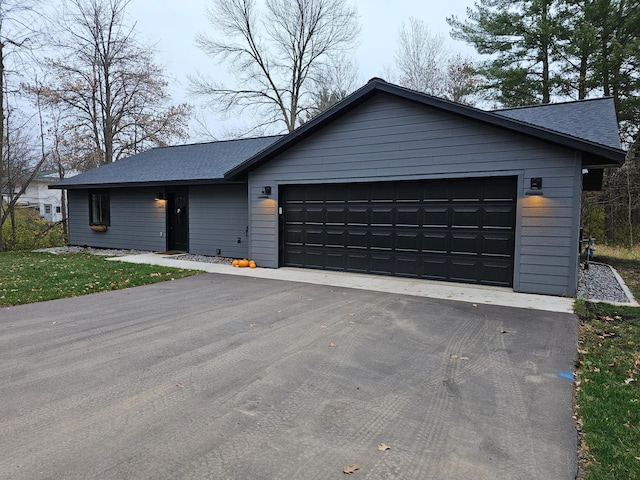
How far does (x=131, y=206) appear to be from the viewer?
44.0 feet

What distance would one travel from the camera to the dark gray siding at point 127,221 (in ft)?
42.4

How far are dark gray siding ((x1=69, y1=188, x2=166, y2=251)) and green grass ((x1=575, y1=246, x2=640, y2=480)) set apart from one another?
1169 cm

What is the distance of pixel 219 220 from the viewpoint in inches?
458

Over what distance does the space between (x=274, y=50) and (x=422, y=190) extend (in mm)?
17131

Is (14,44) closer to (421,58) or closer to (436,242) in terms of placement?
(436,242)

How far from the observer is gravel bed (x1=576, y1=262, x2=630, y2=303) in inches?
265

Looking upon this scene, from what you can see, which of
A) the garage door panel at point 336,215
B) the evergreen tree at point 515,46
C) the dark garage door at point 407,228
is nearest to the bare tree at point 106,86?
the dark garage door at point 407,228

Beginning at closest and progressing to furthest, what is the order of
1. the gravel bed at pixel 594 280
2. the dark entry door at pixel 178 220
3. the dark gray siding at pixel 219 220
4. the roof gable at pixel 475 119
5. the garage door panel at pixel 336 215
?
the roof gable at pixel 475 119 < the gravel bed at pixel 594 280 < the garage door panel at pixel 336 215 < the dark gray siding at pixel 219 220 < the dark entry door at pixel 178 220

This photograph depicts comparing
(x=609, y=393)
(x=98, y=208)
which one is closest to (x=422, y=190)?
(x=609, y=393)

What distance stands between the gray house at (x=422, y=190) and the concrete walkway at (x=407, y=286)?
0.30 m

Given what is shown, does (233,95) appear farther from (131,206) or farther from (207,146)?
(131,206)

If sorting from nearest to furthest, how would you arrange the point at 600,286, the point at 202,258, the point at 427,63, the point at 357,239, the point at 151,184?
the point at 600,286 < the point at 357,239 < the point at 202,258 < the point at 151,184 < the point at 427,63

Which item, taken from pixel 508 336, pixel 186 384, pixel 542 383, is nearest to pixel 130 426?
pixel 186 384

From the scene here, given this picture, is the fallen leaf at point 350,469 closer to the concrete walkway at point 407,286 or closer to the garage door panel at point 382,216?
the concrete walkway at point 407,286
